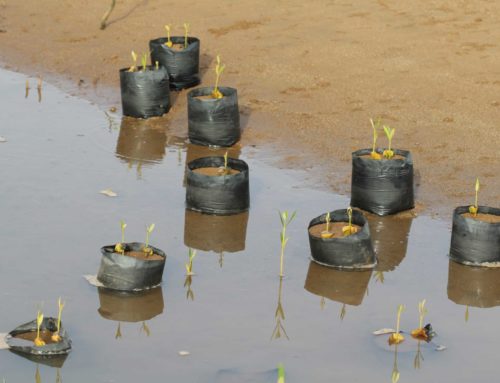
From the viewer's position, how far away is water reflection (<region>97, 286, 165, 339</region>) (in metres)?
7.20

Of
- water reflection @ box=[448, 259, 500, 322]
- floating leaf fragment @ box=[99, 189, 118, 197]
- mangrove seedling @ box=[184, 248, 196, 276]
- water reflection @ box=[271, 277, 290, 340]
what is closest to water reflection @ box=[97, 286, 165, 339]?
mangrove seedling @ box=[184, 248, 196, 276]

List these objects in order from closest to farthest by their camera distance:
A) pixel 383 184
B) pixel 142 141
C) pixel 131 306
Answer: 1. pixel 131 306
2. pixel 383 184
3. pixel 142 141

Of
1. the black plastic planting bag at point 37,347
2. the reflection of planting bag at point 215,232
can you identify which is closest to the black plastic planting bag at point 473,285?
the reflection of planting bag at point 215,232

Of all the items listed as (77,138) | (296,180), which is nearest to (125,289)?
(296,180)

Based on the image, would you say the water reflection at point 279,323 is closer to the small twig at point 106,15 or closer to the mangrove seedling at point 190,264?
the mangrove seedling at point 190,264

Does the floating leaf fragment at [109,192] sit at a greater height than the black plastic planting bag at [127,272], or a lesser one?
lesser

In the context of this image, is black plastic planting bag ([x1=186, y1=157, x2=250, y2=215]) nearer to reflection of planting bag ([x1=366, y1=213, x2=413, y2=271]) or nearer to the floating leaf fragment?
the floating leaf fragment

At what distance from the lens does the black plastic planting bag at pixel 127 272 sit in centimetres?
742

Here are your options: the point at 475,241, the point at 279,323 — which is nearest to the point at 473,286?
the point at 475,241

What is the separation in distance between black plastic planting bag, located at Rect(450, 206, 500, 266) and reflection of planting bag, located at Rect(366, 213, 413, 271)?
453 millimetres

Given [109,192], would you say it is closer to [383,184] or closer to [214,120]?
[214,120]

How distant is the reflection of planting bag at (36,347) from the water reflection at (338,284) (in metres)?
1.78

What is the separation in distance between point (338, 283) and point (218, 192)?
153 centimetres

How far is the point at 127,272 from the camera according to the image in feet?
24.4
